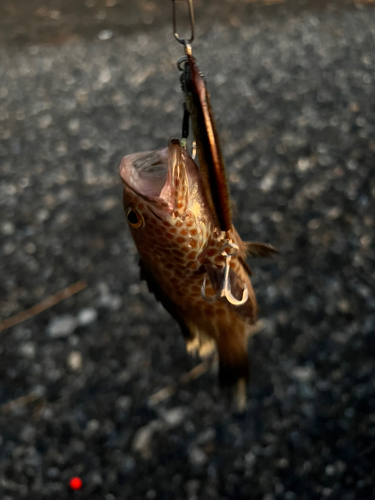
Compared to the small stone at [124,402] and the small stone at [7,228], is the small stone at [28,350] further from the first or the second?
the small stone at [7,228]

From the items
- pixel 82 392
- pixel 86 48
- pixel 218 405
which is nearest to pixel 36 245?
pixel 82 392

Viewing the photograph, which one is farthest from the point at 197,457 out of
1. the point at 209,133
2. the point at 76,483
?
the point at 209,133

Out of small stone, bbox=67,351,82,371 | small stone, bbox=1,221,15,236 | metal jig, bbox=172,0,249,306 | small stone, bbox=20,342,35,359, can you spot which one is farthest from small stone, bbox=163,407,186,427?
small stone, bbox=1,221,15,236

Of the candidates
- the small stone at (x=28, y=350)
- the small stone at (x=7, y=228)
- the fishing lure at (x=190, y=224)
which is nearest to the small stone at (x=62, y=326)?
the small stone at (x=28, y=350)

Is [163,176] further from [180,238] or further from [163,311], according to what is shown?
[163,311]

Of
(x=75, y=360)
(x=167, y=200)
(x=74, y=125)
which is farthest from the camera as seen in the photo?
(x=74, y=125)

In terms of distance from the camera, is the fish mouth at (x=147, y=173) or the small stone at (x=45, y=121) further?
the small stone at (x=45, y=121)
